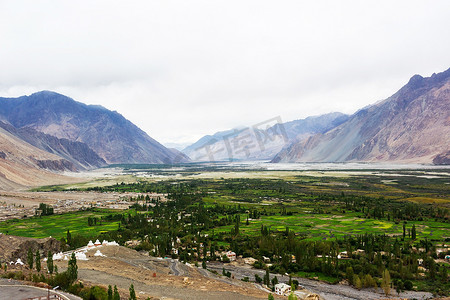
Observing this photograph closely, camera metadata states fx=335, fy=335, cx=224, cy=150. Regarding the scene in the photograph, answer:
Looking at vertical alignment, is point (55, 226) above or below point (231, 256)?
above

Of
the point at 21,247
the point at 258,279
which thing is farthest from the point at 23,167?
the point at 258,279

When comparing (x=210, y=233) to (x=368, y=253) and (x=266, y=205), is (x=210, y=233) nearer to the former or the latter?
(x=368, y=253)

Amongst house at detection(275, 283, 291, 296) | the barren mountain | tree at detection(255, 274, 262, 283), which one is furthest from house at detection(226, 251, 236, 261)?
the barren mountain

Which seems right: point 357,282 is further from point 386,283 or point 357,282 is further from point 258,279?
point 258,279

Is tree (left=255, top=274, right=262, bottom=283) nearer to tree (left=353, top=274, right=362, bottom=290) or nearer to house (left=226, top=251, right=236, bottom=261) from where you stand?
house (left=226, top=251, right=236, bottom=261)

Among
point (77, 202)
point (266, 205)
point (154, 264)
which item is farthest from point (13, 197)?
point (154, 264)

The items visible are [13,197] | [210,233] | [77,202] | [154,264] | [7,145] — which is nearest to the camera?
[154,264]
